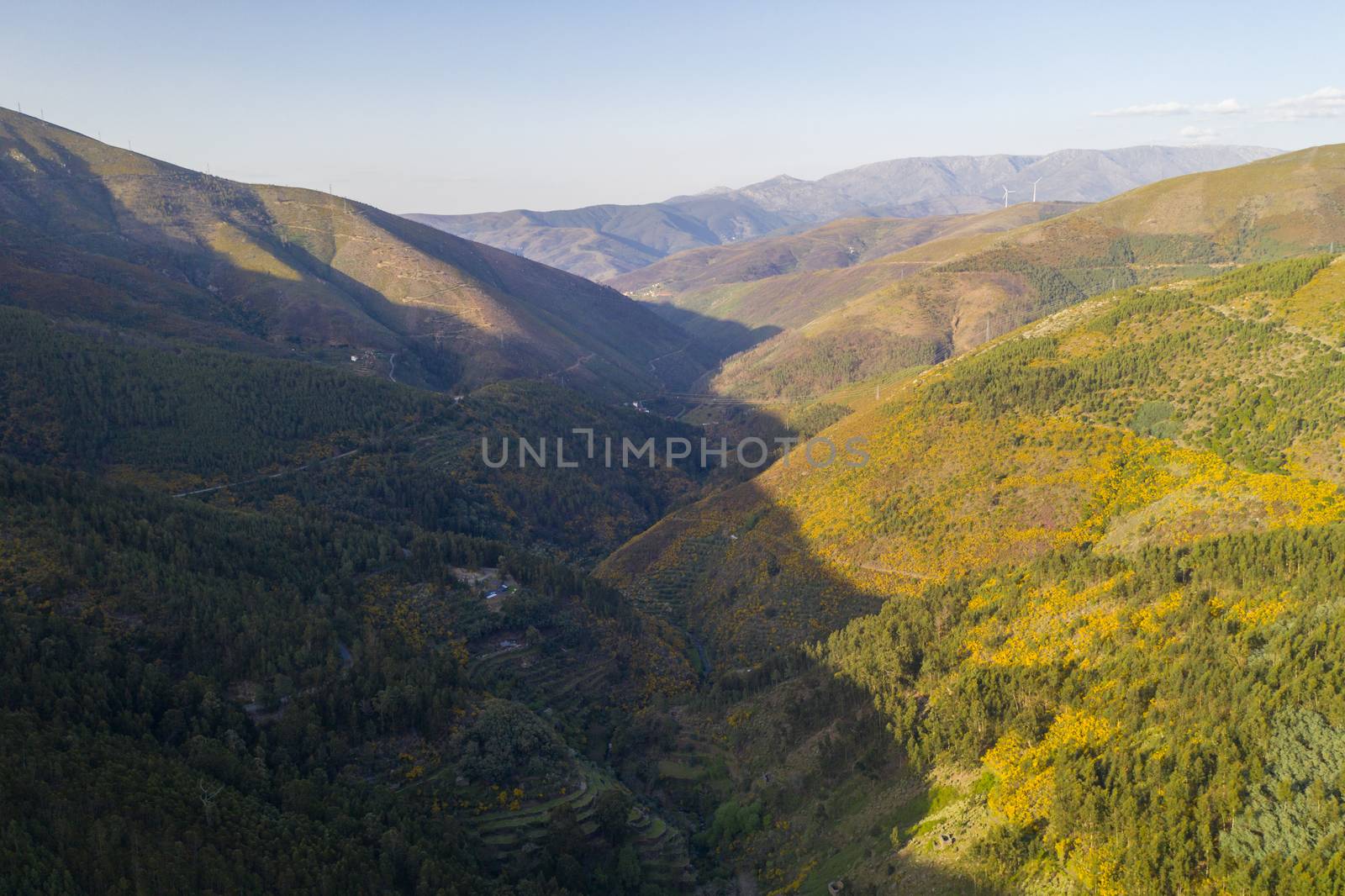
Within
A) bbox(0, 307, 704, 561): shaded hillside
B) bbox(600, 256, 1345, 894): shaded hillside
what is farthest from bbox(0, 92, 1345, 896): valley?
bbox(0, 307, 704, 561): shaded hillside

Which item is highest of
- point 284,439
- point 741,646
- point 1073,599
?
point 284,439

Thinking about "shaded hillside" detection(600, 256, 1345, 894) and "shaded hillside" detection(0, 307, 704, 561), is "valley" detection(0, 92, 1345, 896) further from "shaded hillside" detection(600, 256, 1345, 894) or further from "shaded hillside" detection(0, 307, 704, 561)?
"shaded hillside" detection(0, 307, 704, 561)

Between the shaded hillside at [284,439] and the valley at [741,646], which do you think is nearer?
the valley at [741,646]

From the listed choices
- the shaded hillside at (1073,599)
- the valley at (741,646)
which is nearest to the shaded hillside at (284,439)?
the valley at (741,646)

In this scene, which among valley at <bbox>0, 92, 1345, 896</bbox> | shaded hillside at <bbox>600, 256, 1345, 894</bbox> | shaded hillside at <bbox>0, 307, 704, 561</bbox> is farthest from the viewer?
shaded hillside at <bbox>0, 307, 704, 561</bbox>

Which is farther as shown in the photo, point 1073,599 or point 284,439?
point 284,439

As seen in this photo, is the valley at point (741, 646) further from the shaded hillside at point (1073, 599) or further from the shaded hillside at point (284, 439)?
the shaded hillside at point (284, 439)

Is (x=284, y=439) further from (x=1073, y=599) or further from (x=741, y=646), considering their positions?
(x=1073, y=599)

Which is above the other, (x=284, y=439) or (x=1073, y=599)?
(x=284, y=439)

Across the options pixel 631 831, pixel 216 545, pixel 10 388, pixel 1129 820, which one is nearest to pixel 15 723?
pixel 216 545

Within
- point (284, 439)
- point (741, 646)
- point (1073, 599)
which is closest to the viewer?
point (1073, 599)

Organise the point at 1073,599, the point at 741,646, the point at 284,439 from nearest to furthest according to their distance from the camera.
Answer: the point at 1073,599 < the point at 741,646 < the point at 284,439

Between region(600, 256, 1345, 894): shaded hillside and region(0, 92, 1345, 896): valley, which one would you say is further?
region(0, 92, 1345, 896): valley

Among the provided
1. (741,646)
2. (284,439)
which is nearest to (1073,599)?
(741,646)
